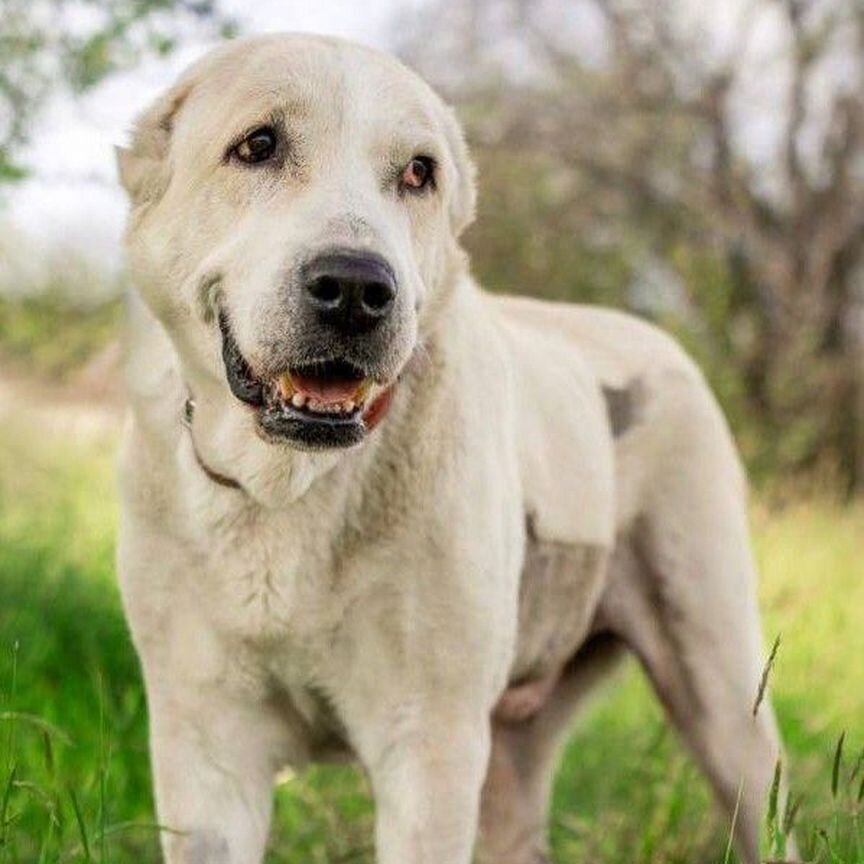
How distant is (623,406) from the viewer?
435cm

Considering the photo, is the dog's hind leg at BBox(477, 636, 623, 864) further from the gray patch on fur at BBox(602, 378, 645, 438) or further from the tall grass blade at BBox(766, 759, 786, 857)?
the tall grass blade at BBox(766, 759, 786, 857)

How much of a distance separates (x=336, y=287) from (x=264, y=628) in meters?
0.72

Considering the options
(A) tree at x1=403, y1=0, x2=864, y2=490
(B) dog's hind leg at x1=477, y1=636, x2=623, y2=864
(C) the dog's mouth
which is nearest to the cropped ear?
(C) the dog's mouth

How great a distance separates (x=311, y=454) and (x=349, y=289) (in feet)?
1.61

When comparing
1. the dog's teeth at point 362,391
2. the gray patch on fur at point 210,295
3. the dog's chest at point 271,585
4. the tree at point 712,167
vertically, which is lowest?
the tree at point 712,167

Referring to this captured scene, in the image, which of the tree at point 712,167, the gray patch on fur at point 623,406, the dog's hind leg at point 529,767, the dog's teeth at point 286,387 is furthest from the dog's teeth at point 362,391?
the tree at point 712,167

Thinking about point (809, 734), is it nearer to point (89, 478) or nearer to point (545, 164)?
point (89, 478)

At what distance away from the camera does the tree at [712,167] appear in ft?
48.4

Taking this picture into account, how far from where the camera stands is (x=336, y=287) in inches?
109

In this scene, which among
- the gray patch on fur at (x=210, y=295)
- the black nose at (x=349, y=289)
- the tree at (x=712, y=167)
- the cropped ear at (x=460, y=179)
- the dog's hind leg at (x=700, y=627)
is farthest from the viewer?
the tree at (x=712, y=167)

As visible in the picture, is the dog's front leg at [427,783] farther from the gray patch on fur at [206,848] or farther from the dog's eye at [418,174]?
the dog's eye at [418,174]

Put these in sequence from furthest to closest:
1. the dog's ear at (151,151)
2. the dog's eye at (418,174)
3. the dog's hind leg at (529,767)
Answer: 1. the dog's hind leg at (529,767)
2. the dog's ear at (151,151)
3. the dog's eye at (418,174)

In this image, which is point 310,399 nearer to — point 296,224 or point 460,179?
point 296,224

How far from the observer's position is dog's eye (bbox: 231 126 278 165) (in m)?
3.04
